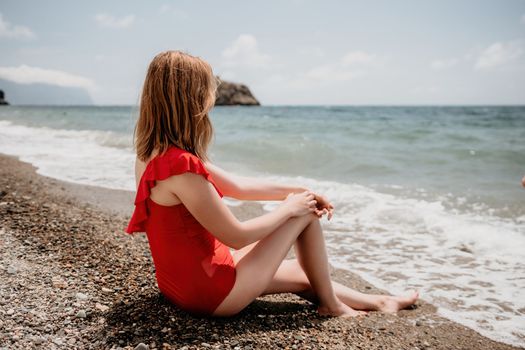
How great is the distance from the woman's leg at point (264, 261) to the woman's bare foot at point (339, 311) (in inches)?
13.5

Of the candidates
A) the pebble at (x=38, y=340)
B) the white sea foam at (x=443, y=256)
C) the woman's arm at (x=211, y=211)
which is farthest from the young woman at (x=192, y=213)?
the white sea foam at (x=443, y=256)

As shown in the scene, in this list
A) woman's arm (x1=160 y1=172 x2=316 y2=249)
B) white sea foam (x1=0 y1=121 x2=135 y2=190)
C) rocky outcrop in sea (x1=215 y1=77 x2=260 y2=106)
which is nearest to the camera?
woman's arm (x1=160 y1=172 x2=316 y2=249)

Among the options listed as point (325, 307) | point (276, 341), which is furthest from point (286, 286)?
point (276, 341)

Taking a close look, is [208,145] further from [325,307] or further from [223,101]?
[223,101]

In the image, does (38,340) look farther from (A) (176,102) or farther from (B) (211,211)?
(A) (176,102)

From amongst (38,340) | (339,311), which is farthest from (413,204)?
(38,340)

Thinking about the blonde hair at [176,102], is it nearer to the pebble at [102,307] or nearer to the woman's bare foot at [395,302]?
the pebble at [102,307]

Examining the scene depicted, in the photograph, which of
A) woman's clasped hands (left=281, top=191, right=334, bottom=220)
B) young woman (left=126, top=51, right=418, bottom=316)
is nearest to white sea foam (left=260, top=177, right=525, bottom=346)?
woman's clasped hands (left=281, top=191, right=334, bottom=220)

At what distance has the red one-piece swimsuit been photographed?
2.54 m

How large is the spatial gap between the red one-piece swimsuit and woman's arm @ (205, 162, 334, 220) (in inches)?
17.9

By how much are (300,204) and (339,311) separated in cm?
102

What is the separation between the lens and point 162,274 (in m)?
2.90

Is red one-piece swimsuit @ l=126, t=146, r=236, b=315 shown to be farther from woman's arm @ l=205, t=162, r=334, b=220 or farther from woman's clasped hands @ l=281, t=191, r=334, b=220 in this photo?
woman's clasped hands @ l=281, t=191, r=334, b=220

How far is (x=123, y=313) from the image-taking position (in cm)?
294
